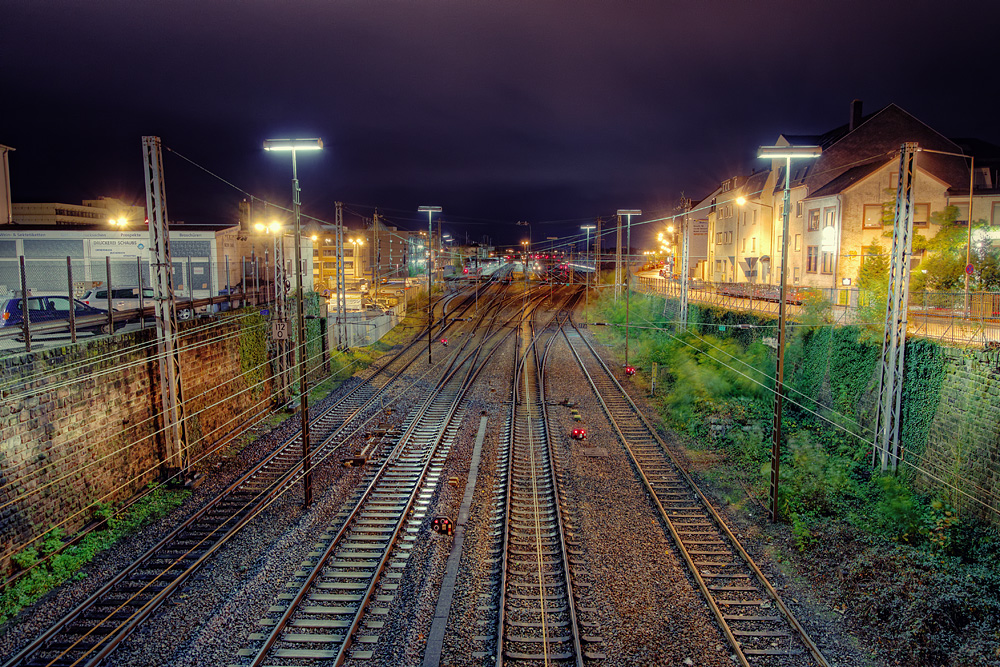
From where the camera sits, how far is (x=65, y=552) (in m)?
11.3

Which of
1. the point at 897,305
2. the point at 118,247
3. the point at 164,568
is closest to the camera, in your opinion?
the point at 164,568

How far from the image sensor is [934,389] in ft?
45.0

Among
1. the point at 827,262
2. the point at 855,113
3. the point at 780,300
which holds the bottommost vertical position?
the point at 780,300

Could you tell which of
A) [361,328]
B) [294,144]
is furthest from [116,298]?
[294,144]

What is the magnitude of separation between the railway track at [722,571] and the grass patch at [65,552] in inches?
442

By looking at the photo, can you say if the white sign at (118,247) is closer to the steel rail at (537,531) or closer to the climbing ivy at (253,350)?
the climbing ivy at (253,350)

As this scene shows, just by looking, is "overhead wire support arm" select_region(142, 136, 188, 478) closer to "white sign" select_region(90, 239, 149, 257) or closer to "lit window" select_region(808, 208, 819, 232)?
"white sign" select_region(90, 239, 149, 257)

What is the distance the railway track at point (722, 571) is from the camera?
8836mm

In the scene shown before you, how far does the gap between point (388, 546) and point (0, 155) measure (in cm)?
4354

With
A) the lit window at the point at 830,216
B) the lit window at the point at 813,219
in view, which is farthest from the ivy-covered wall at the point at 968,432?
the lit window at the point at 813,219

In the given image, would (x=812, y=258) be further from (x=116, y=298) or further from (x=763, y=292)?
(x=116, y=298)

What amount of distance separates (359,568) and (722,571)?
6.78m

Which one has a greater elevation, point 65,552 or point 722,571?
point 65,552

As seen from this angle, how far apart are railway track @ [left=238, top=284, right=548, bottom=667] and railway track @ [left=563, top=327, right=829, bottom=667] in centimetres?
540
